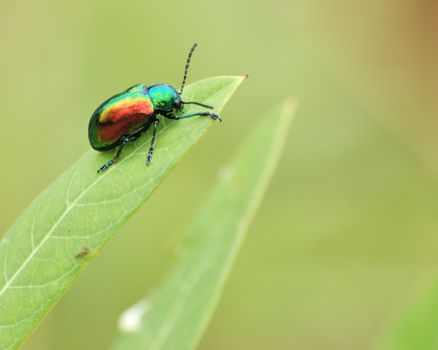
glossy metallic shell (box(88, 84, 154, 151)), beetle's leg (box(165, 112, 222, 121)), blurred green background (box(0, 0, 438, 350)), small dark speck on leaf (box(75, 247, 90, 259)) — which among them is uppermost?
glossy metallic shell (box(88, 84, 154, 151))

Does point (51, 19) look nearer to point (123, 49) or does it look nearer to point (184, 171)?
point (123, 49)

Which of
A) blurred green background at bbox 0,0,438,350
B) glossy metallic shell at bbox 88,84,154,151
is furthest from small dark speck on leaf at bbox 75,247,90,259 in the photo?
blurred green background at bbox 0,0,438,350

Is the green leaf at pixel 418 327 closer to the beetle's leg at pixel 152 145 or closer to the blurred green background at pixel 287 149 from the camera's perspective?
the beetle's leg at pixel 152 145

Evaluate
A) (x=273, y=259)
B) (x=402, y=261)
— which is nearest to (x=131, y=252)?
(x=273, y=259)

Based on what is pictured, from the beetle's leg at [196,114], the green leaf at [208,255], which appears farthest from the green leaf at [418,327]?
the beetle's leg at [196,114]

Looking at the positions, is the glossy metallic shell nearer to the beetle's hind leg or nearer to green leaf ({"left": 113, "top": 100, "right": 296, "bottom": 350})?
the beetle's hind leg

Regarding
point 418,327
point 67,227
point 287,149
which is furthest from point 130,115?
point 287,149

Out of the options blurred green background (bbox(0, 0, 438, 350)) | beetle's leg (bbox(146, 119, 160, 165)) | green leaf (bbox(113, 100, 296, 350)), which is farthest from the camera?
blurred green background (bbox(0, 0, 438, 350))

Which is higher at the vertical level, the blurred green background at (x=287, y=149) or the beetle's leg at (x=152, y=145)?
the beetle's leg at (x=152, y=145)
